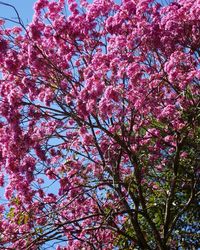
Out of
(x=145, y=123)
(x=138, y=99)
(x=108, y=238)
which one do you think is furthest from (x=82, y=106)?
(x=108, y=238)

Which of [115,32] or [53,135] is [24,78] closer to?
[53,135]

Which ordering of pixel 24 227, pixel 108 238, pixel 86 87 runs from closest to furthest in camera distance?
1. pixel 86 87
2. pixel 24 227
3. pixel 108 238

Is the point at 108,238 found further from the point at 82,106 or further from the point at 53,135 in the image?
the point at 82,106

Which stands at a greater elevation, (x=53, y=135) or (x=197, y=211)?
(x=53, y=135)

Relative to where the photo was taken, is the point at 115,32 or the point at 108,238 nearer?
the point at 115,32

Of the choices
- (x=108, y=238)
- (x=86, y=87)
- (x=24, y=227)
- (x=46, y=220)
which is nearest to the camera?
(x=86, y=87)

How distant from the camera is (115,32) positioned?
7570 millimetres

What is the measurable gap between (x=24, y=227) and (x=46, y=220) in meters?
0.61

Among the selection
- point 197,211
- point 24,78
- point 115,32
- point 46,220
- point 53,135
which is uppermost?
point 115,32

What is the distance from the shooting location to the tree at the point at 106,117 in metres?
6.66

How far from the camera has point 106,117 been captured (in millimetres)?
6477

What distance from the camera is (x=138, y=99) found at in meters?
6.47

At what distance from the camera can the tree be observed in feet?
21.9

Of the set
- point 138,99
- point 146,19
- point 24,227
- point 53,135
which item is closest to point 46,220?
point 24,227
